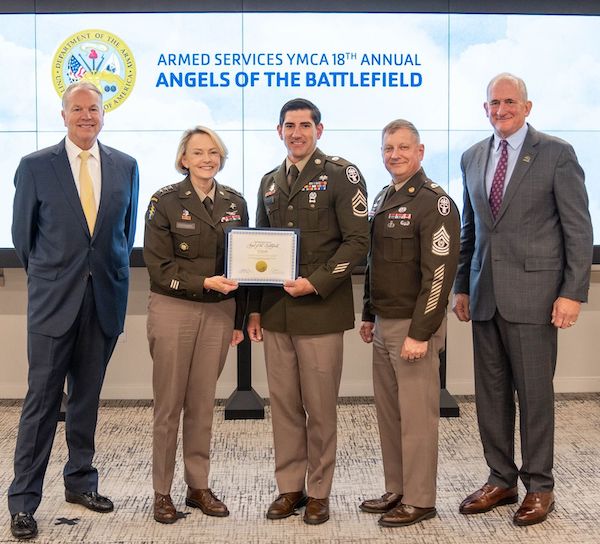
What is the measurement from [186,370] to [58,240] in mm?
700

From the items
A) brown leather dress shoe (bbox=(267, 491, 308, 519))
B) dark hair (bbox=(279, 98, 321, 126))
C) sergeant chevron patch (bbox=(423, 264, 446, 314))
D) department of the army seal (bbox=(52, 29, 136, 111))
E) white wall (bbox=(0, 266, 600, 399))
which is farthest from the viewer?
white wall (bbox=(0, 266, 600, 399))

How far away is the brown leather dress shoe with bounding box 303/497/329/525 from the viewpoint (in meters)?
3.09

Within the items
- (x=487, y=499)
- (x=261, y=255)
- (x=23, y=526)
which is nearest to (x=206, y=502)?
(x=23, y=526)

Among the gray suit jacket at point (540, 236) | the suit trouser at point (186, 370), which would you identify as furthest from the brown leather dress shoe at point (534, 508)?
the suit trouser at point (186, 370)

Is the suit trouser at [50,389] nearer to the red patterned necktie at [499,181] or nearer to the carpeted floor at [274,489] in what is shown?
the carpeted floor at [274,489]

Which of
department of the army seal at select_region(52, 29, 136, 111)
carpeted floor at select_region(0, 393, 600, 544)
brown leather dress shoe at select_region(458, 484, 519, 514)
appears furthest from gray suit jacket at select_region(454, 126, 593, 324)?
department of the army seal at select_region(52, 29, 136, 111)

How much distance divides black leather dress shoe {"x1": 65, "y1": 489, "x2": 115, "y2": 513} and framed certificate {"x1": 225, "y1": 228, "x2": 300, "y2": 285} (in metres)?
1.10

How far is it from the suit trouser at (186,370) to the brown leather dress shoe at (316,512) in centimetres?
45

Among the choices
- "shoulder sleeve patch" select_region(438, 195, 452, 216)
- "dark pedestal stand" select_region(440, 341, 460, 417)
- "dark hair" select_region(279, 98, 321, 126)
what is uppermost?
"dark hair" select_region(279, 98, 321, 126)

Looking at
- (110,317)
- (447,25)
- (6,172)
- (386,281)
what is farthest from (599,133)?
(6,172)

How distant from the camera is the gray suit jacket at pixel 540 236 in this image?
9.96 feet

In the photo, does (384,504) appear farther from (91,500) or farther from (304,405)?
(91,500)

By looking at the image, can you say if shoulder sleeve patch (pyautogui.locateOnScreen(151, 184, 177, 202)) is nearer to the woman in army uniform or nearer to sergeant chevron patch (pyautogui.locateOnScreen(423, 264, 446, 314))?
the woman in army uniform

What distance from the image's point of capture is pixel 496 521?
3.14 m
